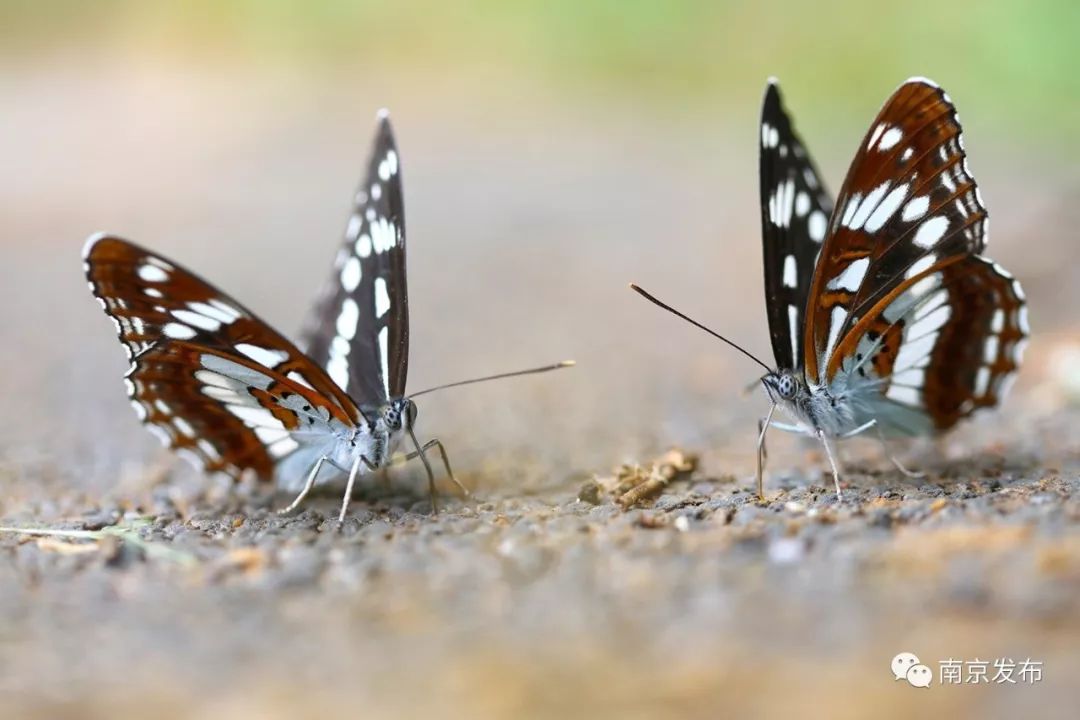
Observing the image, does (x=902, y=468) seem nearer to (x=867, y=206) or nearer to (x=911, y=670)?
(x=867, y=206)

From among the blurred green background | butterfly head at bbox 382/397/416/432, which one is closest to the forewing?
butterfly head at bbox 382/397/416/432

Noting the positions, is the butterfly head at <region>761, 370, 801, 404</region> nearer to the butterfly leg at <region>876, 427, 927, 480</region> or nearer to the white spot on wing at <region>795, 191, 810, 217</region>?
the butterfly leg at <region>876, 427, 927, 480</region>

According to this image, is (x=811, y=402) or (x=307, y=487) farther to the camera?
(x=811, y=402)

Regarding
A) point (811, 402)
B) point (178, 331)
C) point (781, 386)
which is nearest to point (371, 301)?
point (178, 331)

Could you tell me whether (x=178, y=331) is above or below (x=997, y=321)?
above

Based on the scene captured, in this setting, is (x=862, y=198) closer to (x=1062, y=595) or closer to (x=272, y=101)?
(x=1062, y=595)

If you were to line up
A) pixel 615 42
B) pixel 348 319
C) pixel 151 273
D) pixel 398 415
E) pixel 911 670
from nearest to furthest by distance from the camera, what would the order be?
1. pixel 911 670
2. pixel 151 273
3. pixel 398 415
4. pixel 348 319
5. pixel 615 42

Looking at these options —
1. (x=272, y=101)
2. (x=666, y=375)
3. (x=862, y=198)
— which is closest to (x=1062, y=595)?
(x=862, y=198)

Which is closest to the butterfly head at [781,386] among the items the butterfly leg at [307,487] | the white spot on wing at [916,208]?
the white spot on wing at [916,208]
